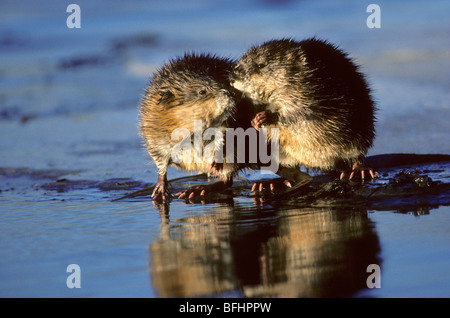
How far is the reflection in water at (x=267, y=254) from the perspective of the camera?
Result: 9.49 feet

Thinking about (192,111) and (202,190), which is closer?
(192,111)

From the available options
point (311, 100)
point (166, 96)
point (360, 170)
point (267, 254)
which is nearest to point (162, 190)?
point (166, 96)

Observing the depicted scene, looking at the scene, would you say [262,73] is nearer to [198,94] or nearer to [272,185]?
[198,94]

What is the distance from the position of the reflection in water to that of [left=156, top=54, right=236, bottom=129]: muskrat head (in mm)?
1337

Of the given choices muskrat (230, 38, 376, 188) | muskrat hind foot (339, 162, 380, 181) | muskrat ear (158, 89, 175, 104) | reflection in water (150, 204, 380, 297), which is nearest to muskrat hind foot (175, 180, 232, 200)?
muskrat (230, 38, 376, 188)

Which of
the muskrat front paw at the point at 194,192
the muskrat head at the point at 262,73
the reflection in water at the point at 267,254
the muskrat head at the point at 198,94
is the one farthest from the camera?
the muskrat front paw at the point at 194,192

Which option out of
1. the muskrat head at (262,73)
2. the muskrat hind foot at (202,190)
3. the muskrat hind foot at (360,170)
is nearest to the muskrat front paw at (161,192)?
the muskrat hind foot at (202,190)

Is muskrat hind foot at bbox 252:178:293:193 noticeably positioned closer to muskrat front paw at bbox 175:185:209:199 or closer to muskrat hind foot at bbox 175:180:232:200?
muskrat hind foot at bbox 175:180:232:200

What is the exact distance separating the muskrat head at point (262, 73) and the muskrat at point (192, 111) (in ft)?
0.34

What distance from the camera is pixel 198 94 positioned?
6023 mm

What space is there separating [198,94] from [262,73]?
0.67 meters

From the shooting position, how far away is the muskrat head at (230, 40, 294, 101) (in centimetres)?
612

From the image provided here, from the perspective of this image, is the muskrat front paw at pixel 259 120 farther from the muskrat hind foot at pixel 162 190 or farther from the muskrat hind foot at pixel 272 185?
the muskrat hind foot at pixel 162 190

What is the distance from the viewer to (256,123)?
6.00 metres
